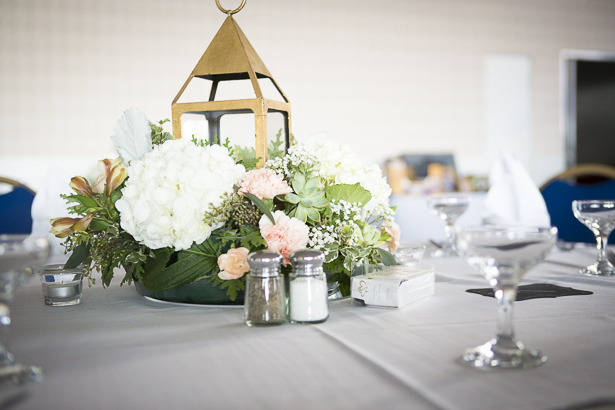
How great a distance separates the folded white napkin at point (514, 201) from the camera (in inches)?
73.0

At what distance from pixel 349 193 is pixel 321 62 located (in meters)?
4.06

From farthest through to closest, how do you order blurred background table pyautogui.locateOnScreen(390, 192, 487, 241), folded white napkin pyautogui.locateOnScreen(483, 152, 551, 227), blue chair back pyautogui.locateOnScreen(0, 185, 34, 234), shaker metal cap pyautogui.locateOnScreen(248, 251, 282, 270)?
blurred background table pyautogui.locateOnScreen(390, 192, 487, 241)
blue chair back pyautogui.locateOnScreen(0, 185, 34, 234)
folded white napkin pyautogui.locateOnScreen(483, 152, 551, 227)
shaker metal cap pyautogui.locateOnScreen(248, 251, 282, 270)

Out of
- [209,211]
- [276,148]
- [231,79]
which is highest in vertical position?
[231,79]

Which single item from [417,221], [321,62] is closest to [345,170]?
[417,221]

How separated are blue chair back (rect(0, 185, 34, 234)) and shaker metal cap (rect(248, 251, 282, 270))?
5.80 ft

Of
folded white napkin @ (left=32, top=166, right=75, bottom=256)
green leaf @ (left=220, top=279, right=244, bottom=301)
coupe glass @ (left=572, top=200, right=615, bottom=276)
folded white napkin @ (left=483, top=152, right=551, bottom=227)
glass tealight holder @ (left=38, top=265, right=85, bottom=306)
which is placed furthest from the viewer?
folded white napkin @ (left=483, top=152, right=551, bottom=227)

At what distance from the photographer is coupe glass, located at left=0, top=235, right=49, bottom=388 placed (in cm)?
55

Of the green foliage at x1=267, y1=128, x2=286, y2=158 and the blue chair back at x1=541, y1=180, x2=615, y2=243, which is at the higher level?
the green foliage at x1=267, y1=128, x2=286, y2=158

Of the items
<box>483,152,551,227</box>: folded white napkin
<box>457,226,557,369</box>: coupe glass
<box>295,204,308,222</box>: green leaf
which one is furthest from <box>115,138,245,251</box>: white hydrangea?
<box>483,152,551,227</box>: folded white napkin

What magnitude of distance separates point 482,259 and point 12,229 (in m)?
2.11

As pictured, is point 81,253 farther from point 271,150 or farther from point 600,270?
point 600,270

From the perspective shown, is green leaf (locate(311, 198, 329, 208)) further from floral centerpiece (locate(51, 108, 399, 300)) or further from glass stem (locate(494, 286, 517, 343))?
glass stem (locate(494, 286, 517, 343))

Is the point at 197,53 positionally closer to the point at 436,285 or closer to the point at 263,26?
the point at 263,26

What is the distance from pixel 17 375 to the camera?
1.79 ft
